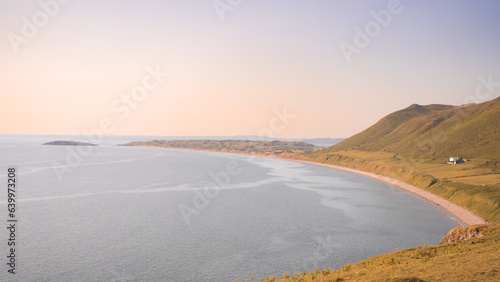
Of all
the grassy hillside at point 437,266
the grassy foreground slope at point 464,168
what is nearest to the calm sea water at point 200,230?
the grassy foreground slope at point 464,168

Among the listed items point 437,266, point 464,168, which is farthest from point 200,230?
point 464,168

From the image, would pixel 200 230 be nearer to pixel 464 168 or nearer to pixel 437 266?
pixel 437 266

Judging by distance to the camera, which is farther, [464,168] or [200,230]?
[464,168]

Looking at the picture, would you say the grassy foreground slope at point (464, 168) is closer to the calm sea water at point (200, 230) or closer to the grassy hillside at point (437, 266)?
the calm sea water at point (200, 230)

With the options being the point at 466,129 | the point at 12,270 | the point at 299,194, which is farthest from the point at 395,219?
the point at 466,129

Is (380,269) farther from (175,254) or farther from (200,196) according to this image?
(200,196)

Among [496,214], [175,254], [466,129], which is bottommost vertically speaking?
[175,254]

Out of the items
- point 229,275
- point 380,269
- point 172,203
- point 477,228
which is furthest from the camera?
point 172,203
